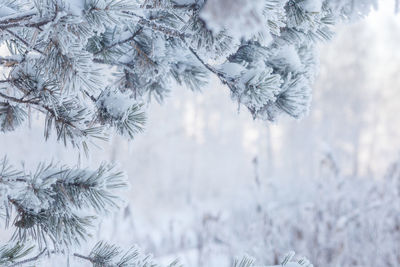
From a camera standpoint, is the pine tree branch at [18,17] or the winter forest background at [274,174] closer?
the pine tree branch at [18,17]

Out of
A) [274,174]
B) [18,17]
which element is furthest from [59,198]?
[274,174]

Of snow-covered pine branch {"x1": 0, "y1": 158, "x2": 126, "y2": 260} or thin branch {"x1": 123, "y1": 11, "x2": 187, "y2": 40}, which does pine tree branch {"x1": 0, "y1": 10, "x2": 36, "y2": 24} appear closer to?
thin branch {"x1": 123, "y1": 11, "x2": 187, "y2": 40}

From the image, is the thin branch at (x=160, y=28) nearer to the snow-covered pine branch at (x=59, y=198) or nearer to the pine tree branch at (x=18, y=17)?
A: the pine tree branch at (x=18, y=17)

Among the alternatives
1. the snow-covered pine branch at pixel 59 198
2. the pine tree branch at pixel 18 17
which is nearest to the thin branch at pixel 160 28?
the pine tree branch at pixel 18 17

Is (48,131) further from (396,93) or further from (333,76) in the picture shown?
(396,93)

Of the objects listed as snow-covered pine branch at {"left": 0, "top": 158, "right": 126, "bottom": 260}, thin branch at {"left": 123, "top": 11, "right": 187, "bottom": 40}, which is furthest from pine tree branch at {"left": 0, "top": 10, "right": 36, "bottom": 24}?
snow-covered pine branch at {"left": 0, "top": 158, "right": 126, "bottom": 260}

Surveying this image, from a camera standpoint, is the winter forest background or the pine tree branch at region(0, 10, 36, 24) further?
the winter forest background

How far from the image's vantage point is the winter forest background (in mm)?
4055

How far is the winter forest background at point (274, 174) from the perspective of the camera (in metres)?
4.05

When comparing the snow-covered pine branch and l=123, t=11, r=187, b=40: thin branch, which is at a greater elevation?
l=123, t=11, r=187, b=40: thin branch

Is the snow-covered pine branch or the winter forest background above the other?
the winter forest background

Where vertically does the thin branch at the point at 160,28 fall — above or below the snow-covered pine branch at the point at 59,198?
above

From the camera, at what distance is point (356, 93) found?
23.1 metres

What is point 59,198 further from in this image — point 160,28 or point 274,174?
point 274,174
